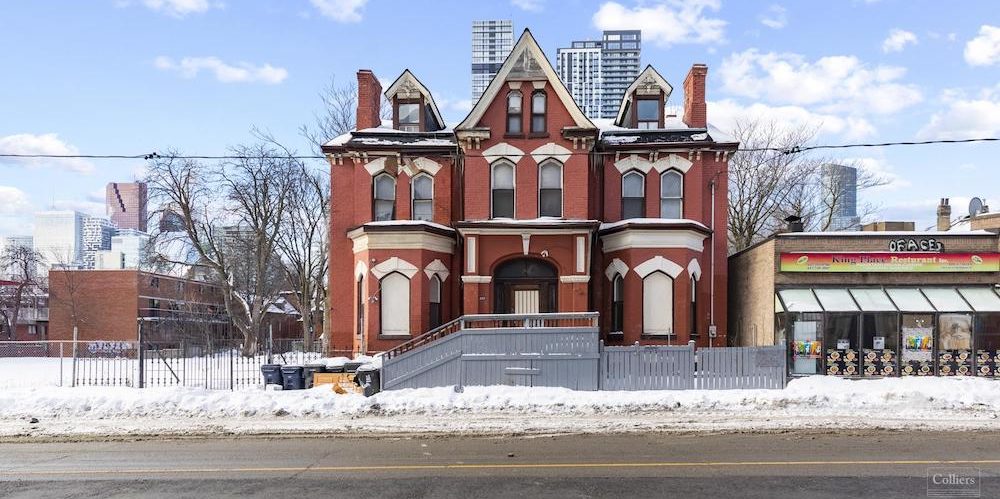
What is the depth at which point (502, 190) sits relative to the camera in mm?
22000

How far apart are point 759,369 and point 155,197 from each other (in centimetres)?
3344

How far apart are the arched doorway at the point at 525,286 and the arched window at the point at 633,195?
3.40 meters

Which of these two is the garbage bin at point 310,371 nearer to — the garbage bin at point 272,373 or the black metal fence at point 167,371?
the garbage bin at point 272,373

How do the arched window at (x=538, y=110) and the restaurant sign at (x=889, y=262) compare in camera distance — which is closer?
the restaurant sign at (x=889, y=262)

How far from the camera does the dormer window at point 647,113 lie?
24.0m

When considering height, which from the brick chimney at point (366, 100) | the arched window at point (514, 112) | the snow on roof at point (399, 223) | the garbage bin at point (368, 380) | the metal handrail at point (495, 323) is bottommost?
the garbage bin at point (368, 380)

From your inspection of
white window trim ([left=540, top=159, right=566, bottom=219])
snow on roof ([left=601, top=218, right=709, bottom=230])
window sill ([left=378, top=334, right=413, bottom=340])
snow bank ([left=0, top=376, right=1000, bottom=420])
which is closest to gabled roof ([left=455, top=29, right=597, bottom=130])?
white window trim ([left=540, top=159, right=566, bottom=219])

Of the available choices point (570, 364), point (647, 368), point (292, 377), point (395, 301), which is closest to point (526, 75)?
point (395, 301)

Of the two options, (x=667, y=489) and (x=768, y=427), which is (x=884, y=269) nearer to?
(x=768, y=427)

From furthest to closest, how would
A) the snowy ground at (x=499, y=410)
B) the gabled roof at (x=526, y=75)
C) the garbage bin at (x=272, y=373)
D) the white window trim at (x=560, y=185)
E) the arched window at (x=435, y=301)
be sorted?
the arched window at (x=435, y=301) → the white window trim at (x=560, y=185) → the gabled roof at (x=526, y=75) → the garbage bin at (x=272, y=373) → the snowy ground at (x=499, y=410)

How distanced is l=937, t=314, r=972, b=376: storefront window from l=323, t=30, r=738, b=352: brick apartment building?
6.28m

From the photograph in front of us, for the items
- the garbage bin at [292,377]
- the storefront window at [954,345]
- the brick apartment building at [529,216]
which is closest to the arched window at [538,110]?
the brick apartment building at [529,216]

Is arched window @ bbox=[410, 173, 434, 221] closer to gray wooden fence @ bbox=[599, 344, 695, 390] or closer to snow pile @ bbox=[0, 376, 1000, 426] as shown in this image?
snow pile @ bbox=[0, 376, 1000, 426]

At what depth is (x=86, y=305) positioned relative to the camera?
5878 cm
